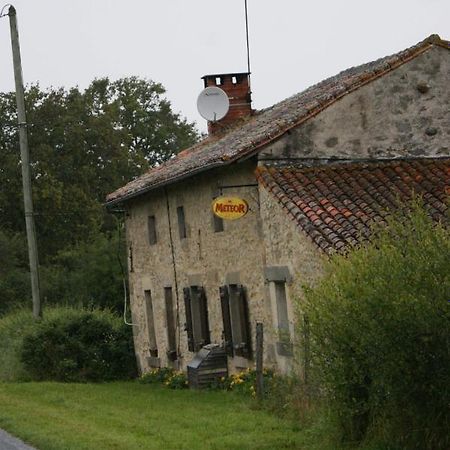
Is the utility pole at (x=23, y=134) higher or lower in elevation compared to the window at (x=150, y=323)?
higher

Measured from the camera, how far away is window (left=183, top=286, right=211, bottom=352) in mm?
23141

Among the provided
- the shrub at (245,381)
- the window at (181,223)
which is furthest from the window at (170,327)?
the shrub at (245,381)

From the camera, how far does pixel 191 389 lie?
22.2 meters

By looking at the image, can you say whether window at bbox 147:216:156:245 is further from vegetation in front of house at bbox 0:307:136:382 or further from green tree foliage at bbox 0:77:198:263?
green tree foliage at bbox 0:77:198:263

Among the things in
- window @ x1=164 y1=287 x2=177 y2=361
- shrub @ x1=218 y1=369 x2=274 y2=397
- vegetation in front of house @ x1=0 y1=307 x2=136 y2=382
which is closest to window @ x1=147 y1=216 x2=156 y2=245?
window @ x1=164 y1=287 x2=177 y2=361

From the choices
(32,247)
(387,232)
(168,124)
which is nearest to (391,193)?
(387,232)

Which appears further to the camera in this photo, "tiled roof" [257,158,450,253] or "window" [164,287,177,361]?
"window" [164,287,177,361]

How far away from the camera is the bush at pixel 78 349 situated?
2584cm

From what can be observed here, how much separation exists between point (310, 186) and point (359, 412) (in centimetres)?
762

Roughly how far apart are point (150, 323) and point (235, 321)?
5.71 metres

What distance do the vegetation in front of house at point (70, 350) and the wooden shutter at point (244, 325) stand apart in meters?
6.22

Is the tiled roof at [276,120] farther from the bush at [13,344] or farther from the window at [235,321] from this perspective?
the bush at [13,344]

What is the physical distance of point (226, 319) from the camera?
21.8 meters

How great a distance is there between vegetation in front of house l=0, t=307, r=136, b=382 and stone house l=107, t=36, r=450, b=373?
326cm
